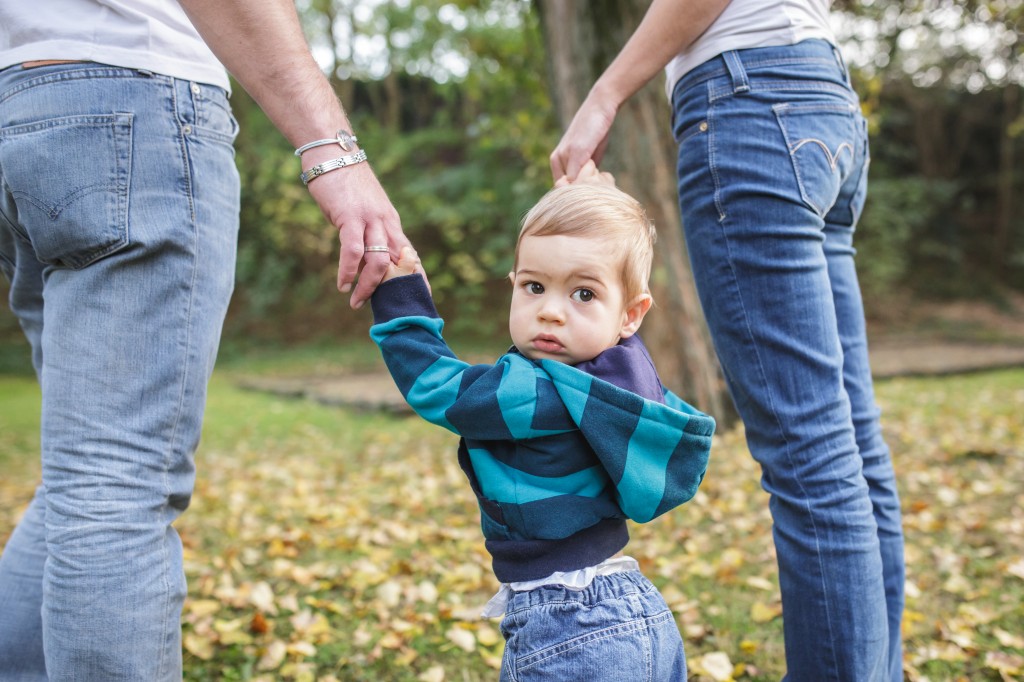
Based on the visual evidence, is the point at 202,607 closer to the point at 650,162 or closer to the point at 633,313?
the point at 633,313

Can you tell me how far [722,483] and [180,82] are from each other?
331 centimetres

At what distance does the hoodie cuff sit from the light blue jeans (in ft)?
1.13

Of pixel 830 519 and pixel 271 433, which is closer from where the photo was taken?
pixel 830 519

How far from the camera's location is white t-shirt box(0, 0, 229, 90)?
146 centimetres

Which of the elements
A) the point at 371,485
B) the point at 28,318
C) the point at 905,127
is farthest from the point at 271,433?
the point at 905,127

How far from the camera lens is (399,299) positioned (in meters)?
1.51

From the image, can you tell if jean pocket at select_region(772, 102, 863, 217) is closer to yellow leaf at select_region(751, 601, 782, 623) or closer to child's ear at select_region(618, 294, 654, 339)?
child's ear at select_region(618, 294, 654, 339)

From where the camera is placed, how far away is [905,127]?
1478 centimetres

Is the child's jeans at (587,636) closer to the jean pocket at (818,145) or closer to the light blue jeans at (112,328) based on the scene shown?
the light blue jeans at (112,328)

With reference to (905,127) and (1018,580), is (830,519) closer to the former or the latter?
(1018,580)

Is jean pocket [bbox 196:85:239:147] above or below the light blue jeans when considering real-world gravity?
above

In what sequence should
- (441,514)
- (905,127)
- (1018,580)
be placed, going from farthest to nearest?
(905,127) < (441,514) < (1018,580)

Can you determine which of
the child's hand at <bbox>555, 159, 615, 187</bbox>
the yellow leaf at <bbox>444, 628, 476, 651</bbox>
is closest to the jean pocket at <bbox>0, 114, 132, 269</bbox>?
the child's hand at <bbox>555, 159, 615, 187</bbox>

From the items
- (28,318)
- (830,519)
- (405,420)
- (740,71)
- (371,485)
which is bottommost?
(405,420)
